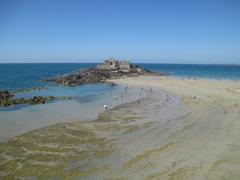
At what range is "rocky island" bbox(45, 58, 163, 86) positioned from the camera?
61.9 metres

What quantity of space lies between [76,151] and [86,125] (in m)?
6.26

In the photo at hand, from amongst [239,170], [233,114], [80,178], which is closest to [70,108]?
[233,114]

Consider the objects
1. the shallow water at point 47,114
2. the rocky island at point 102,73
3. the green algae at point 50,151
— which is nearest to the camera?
the green algae at point 50,151

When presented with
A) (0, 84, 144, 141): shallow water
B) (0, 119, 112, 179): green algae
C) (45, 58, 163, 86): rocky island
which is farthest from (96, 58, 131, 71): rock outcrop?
(0, 119, 112, 179): green algae

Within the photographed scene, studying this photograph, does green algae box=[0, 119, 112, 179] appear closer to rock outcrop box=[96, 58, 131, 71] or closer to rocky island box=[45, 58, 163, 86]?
rocky island box=[45, 58, 163, 86]

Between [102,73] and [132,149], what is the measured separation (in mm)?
57720

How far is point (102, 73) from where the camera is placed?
242 ft

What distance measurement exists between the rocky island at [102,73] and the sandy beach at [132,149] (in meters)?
36.5

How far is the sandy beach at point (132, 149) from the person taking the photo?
13.5 metres

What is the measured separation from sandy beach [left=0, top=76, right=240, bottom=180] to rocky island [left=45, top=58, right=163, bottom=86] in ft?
120

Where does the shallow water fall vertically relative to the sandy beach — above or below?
below

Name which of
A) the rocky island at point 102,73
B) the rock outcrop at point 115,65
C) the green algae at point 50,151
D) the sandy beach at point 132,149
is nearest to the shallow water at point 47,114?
the sandy beach at point 132,149

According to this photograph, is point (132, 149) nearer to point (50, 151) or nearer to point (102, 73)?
point (50, 151)

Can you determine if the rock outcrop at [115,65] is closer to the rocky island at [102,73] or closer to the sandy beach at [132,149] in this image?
the rocky island at [102,73]
